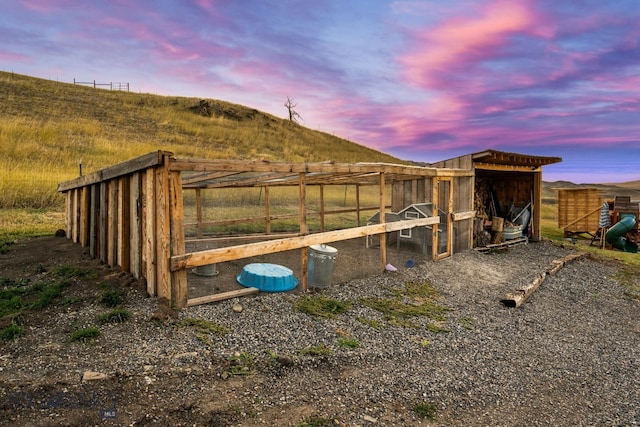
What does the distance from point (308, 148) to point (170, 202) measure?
129ft

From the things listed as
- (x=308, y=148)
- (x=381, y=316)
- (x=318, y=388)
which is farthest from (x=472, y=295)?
(x=308, y=148)

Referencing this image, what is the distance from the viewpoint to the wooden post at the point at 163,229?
Answer: 5426 millimetres

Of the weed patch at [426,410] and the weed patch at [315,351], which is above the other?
the weed patch at [315,351]

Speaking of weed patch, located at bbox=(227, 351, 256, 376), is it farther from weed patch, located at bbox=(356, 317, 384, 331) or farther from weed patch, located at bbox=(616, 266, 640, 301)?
weed patch, located at bbox=(616, 266, 640, 301)

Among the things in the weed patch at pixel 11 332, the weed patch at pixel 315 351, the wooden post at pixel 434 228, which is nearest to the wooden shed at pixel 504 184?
the wooden post at pixel 434 228

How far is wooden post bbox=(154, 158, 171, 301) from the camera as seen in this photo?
17.8 ft

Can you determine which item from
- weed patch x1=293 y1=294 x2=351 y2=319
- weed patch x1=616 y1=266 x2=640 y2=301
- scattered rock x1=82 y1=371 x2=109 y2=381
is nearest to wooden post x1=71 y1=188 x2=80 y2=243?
weed patch x1=293 y1=294 x2=351 y2=319

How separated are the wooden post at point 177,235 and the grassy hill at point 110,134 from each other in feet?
44.9

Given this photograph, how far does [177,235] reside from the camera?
18.2ft

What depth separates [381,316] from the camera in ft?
20.1

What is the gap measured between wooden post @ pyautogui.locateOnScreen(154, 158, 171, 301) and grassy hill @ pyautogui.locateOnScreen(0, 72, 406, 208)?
44.2 feet

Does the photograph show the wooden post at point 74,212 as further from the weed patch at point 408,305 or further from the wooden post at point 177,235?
the weed patch at point 408,305

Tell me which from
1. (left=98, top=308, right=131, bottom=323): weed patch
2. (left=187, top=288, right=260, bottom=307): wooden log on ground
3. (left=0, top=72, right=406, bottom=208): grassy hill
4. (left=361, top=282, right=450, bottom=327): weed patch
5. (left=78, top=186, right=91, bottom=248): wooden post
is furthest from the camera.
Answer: (left=0, top=72, right=406, bottom=208): grassy hill

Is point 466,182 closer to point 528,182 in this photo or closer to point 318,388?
point 528,182
